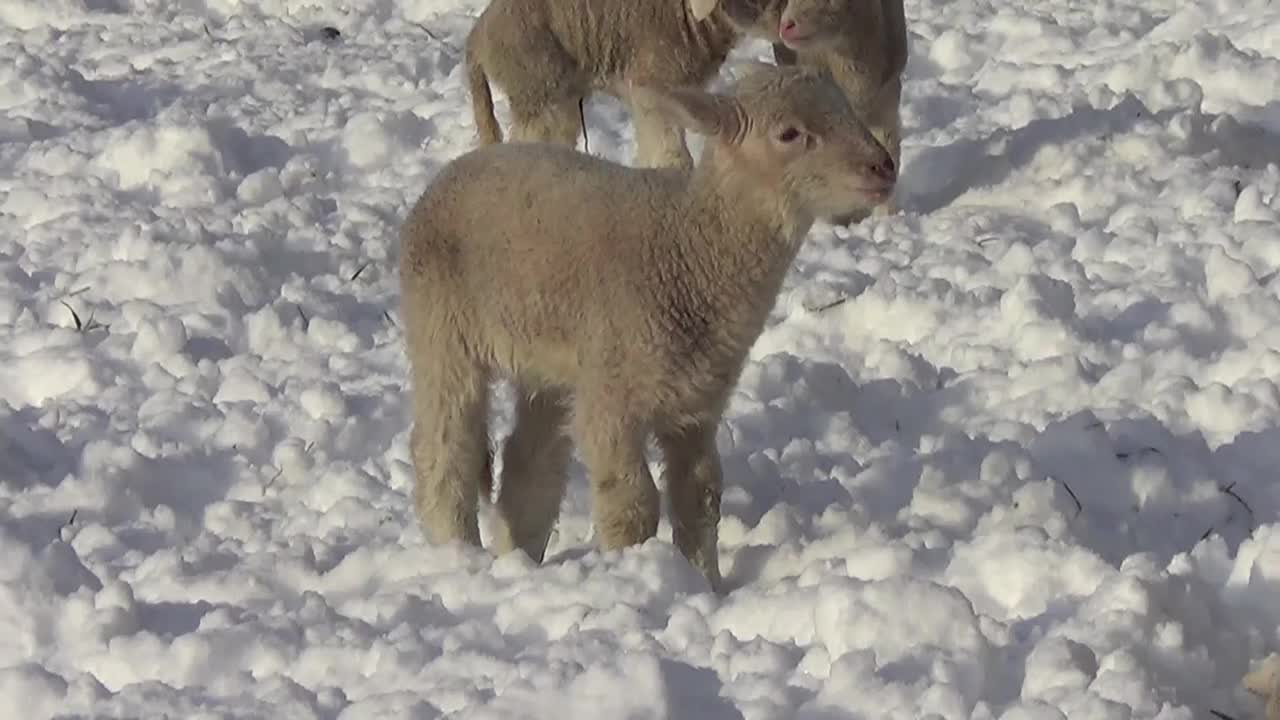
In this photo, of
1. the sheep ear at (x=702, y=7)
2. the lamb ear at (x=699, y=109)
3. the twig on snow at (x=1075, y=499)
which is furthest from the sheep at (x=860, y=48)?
the lamb ear at (x=699, y=109)

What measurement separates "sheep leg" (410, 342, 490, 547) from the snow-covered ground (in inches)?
7.9

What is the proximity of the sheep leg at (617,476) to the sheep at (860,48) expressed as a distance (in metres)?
3.38

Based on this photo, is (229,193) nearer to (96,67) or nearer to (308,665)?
(96,67)

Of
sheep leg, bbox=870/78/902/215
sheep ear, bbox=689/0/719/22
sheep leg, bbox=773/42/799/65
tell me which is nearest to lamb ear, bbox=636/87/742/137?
sheep ear, bbox=689/0/719/22

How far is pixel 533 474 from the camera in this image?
5.82m

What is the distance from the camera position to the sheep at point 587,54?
8.47m

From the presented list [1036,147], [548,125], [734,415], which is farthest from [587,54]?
[734,415]

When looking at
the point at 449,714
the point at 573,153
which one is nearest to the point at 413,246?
the point at 573,153

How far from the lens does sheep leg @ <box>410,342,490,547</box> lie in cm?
562

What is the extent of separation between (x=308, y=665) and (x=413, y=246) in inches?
56.2

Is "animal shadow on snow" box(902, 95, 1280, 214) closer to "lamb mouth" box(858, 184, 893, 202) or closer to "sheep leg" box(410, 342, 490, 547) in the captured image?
"lamb mouth" box(858, 184, 893, 202)

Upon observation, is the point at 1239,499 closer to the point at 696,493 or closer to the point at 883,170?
the point at 883,170

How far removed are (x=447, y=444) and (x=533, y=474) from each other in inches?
12.3

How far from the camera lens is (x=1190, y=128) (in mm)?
8883
